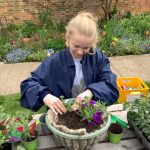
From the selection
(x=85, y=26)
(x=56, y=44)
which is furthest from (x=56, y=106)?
(x=56, y=44)

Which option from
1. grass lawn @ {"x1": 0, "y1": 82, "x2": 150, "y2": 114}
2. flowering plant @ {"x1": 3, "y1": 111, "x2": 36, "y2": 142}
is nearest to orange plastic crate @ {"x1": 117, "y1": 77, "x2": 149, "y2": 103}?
grass lawn @ {"x1": 0, "y1": 82, "x2": 150, "y2": 114}

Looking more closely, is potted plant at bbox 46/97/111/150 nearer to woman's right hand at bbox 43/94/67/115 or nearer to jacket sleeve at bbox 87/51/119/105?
woman's right hand at bbox 43/94/67/115

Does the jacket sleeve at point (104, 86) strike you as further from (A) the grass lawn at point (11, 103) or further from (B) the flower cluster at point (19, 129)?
(A) the grass lawn at point (11, 103)

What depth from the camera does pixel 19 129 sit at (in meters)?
1.89

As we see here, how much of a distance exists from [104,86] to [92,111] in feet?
1.16

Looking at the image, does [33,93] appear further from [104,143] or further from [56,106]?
[104,143]

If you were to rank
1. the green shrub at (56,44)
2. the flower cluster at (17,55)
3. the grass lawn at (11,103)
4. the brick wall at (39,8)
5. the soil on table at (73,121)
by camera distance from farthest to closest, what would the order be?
1. the brick wall at (39,8)
2. the green shrub at (56,44)
3. the flower cluster at (17,55)
4. the grass lawn at (11,103)
5. the soil on table at (73,121)

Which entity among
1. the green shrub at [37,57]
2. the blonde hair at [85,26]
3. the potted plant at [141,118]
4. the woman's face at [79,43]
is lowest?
the green shrub at [37,57]

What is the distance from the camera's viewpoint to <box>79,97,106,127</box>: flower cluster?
1794 mm

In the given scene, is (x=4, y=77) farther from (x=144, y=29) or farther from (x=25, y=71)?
(x=144, y=29)

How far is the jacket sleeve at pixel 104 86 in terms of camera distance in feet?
6.81

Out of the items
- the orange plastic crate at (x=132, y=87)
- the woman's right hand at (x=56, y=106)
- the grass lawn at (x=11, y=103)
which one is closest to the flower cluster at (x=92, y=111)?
the woman's right hand at (x=56, y=106)

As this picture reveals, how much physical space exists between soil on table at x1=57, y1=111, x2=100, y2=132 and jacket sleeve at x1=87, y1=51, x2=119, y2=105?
0.25 meters

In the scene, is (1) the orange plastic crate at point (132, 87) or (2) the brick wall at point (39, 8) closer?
(1) the orange plastic crate at point (132, 87)
